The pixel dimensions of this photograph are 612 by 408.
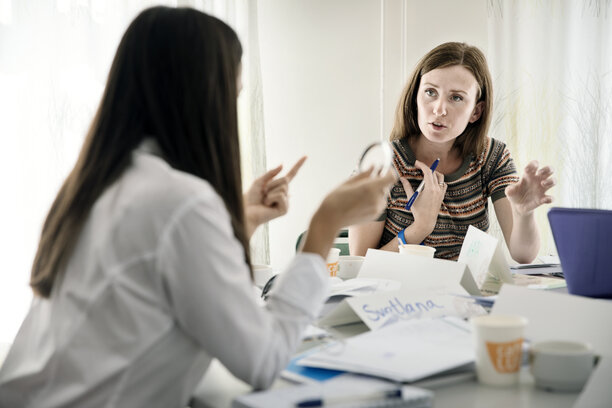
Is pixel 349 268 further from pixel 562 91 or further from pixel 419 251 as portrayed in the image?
pixel 562 91

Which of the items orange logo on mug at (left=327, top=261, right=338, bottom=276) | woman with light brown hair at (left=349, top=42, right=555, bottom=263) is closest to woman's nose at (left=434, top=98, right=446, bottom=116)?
woman with light brown hair at (left=349, top=42, right=555, bottom=263)

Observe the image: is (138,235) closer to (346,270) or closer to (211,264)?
(211,264)

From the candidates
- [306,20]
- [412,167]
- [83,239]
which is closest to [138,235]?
[83,239]

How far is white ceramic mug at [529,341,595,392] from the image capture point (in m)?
0.81

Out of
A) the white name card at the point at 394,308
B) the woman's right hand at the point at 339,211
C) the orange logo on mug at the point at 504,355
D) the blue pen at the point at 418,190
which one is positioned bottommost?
the white name card at the point at 394,308

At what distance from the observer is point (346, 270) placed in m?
1.61

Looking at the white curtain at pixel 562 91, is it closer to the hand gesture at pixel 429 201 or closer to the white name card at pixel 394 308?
the hand gesture at pixel 429 201

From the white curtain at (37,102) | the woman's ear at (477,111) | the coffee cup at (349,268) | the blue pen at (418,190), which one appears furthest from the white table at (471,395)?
the white curtain at (37,102)

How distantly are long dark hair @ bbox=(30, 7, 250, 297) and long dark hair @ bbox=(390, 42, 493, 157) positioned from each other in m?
1.42

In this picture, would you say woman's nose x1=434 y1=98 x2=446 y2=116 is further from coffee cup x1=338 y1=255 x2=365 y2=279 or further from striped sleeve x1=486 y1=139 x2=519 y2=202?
coffee cup x1=338 y1=255 x2=365 y2=279

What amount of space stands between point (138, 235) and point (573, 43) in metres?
3.15

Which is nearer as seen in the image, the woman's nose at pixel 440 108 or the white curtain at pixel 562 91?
the woman's nose at pixel 440 108

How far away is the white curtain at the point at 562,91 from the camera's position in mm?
3258

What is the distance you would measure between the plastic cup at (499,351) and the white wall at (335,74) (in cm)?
245
